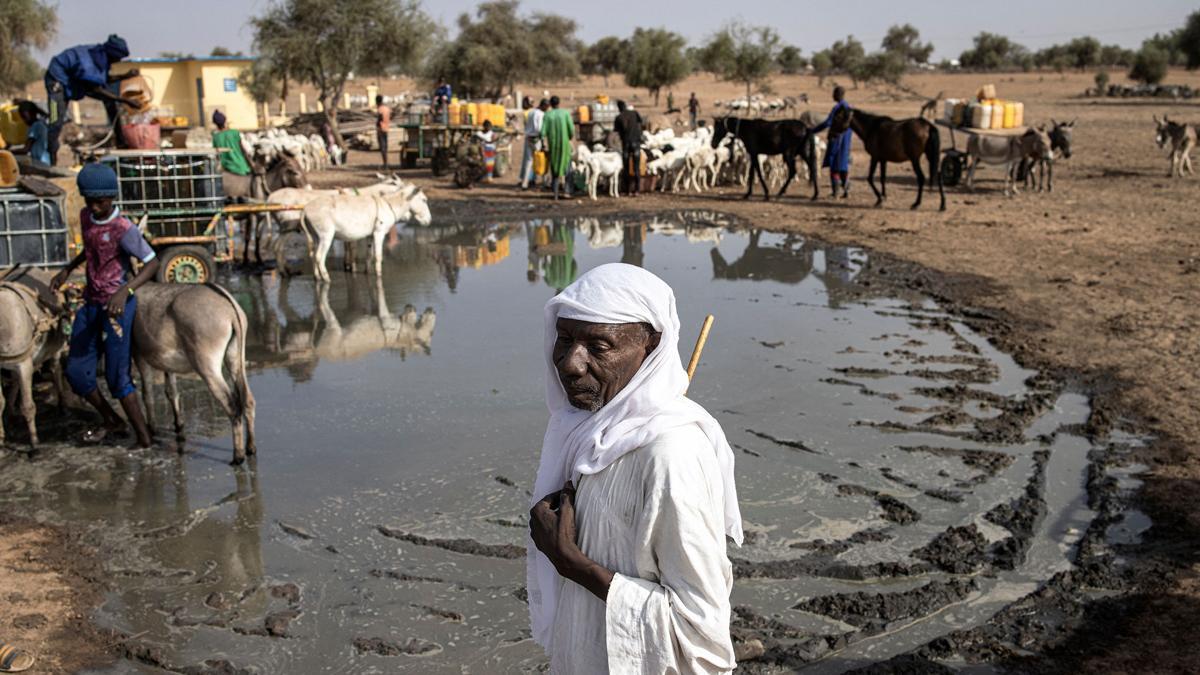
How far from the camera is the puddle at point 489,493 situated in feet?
16.3

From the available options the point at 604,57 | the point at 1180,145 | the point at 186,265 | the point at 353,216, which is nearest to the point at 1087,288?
the point at 353,216

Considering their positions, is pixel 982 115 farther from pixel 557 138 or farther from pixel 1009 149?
pixel 557 138

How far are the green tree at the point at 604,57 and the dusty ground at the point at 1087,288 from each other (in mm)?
46964

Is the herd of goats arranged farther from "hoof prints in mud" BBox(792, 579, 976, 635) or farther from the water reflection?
"hoof prints in mud" BBox(792, 579, 976, 635)

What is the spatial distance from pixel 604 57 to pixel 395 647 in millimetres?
72701

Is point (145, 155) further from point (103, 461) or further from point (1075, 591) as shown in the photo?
point (1075, 591)

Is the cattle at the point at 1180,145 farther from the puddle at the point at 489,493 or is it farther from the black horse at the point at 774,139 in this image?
the puddle at the point at 489,493

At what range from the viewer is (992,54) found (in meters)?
81.4

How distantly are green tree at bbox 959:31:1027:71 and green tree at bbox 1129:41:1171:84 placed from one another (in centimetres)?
2108

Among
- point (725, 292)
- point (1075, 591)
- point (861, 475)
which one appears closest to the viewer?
point (1075, 591)

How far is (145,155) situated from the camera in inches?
434

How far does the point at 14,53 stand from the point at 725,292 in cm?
3501

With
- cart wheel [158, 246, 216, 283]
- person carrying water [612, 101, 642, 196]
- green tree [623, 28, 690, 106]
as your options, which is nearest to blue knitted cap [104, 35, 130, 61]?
cart wheel [158, 246, 216, 283]

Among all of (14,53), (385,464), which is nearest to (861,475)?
(385,464)
